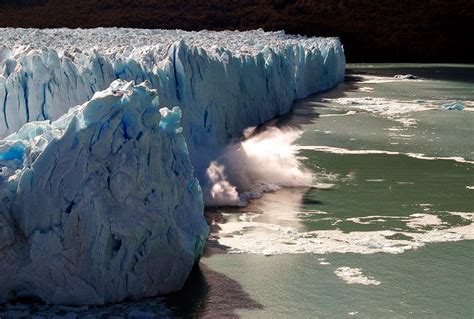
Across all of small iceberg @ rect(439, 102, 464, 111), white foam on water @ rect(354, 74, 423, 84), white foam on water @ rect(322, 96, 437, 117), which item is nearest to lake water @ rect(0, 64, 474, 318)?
white foam on water @ rect(322, 96, 437, 117)

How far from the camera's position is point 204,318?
5.05 m

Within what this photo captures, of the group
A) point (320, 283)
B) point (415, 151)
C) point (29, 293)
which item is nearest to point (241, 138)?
point (415, 151)

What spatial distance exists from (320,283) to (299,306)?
1.53 feet

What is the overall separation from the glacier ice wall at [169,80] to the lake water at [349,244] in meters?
1.29

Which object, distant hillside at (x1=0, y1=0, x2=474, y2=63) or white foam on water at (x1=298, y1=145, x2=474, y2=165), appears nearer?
white foam on water at (x1=298, y1=145, x2=474, y2=165)

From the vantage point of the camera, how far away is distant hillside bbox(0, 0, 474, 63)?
35.8 meters

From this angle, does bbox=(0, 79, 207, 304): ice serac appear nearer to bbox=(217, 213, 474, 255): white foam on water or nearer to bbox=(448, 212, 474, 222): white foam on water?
bbox=(217, 213, 474, 255): white foam on water

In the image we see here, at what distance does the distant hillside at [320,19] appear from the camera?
3575 cm

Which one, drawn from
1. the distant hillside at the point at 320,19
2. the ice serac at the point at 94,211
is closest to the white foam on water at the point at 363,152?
the ice serac at the point at 94,211

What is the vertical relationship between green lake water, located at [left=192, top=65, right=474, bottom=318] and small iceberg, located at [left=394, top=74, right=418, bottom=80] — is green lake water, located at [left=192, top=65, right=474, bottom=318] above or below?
below

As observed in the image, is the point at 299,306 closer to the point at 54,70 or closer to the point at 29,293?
the point at 29,293

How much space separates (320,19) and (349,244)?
103ft

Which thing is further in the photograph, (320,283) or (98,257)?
(320,283)

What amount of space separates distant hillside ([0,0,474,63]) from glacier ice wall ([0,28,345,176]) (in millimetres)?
20935
